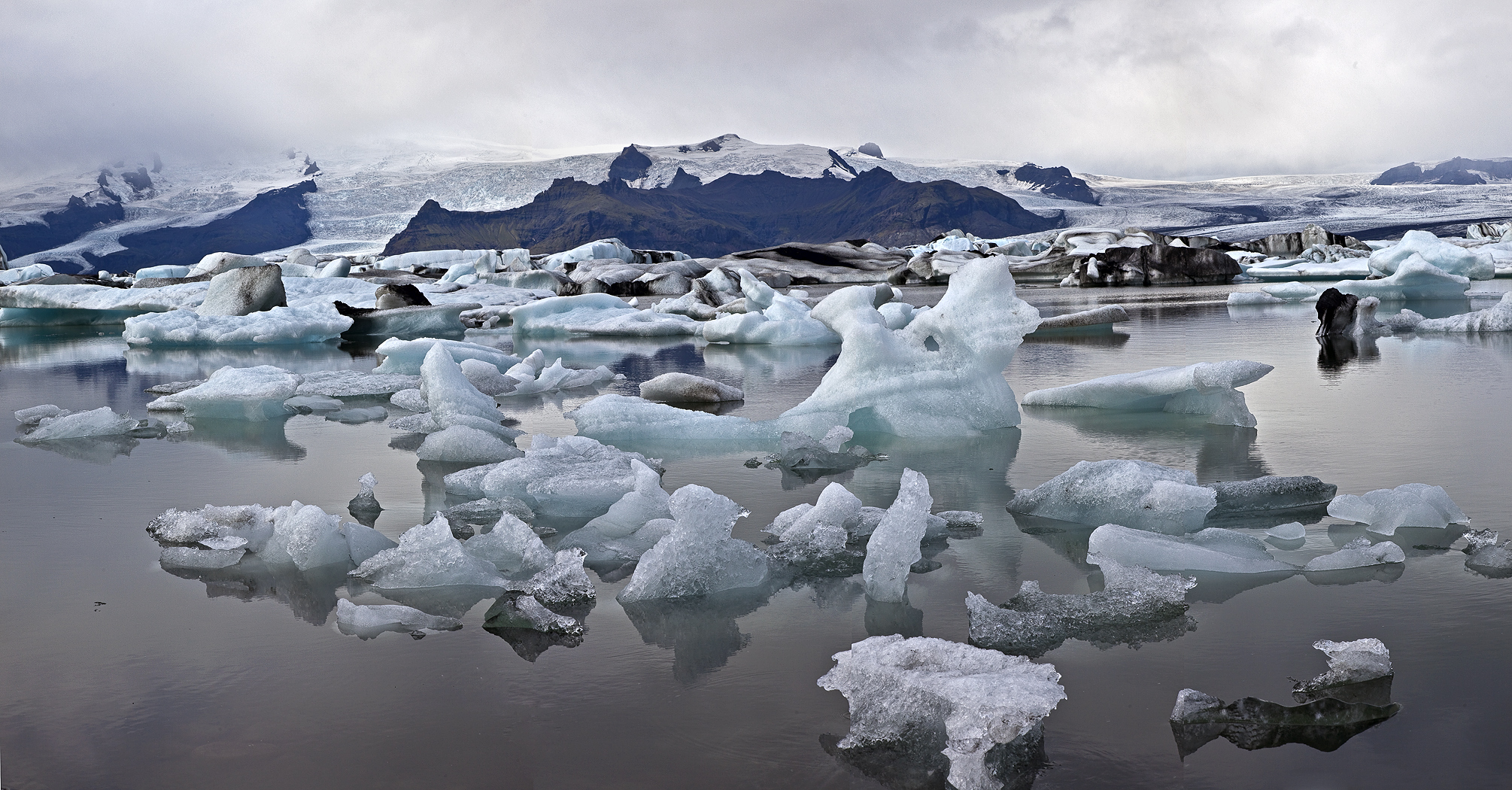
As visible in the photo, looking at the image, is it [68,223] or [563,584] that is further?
[68,223]

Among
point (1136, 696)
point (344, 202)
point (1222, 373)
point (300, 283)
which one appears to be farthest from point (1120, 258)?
point (344, 202)

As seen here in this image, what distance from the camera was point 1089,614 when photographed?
5.77ft

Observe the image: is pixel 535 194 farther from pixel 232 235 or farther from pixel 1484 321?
pixel 1484 321

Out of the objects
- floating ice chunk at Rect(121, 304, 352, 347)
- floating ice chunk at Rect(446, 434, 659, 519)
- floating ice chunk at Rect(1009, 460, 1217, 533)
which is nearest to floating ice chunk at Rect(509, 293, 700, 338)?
floating ice chunk at Rect(121, 304, 352, 347)

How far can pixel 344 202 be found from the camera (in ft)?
169

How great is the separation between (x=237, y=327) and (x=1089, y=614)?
9837 millimetres

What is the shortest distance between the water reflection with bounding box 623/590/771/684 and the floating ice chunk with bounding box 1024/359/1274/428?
7.37ft

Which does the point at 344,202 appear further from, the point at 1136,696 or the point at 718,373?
Result: the point at 1136,696

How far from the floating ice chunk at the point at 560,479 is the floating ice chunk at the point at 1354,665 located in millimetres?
1597

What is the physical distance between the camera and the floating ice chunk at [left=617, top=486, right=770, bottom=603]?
1953 millimetres

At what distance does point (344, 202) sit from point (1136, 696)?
5525cm

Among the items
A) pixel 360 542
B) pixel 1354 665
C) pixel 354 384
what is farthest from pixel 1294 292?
pixel 360 542

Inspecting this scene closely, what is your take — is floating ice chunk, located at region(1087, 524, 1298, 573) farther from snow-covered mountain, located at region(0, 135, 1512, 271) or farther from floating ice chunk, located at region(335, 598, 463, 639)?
snow-covered mountain, located at region(0, 135, 1512, 271)

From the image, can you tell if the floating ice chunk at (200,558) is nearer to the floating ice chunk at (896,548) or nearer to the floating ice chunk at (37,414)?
the floating ice chunk at (896,548)
